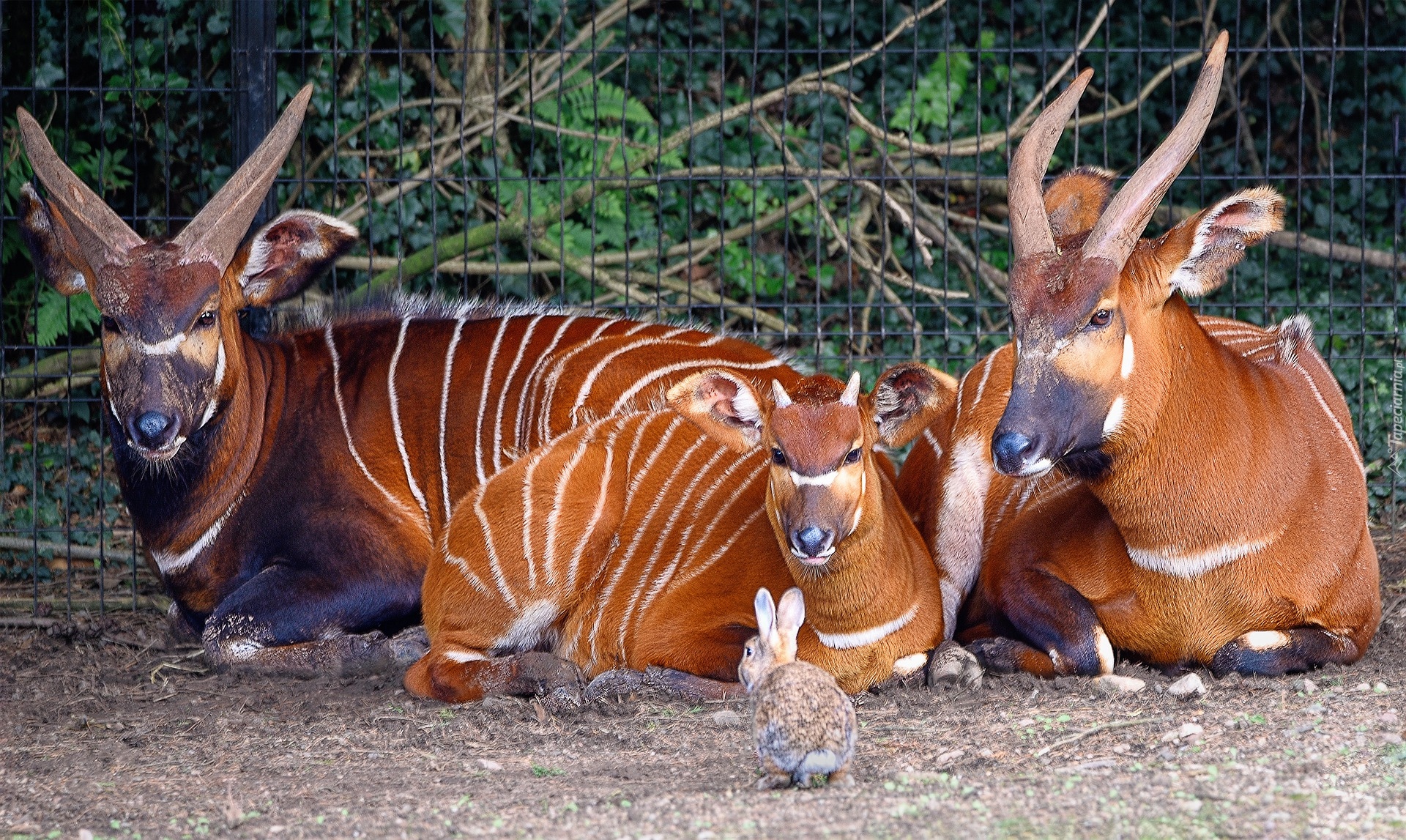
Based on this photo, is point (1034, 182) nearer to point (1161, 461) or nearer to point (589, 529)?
point (1161, 461)

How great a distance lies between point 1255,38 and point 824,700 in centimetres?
607

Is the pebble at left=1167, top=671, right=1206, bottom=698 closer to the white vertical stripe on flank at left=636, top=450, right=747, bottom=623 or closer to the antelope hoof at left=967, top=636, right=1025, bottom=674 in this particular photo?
the antelope hoof at left=967, top=636, right=1025, bottom=674

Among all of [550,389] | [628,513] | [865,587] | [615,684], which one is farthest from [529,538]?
[865,587]

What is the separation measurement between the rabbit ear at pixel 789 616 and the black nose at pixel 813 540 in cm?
24

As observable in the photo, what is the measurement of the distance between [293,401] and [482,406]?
2.16ft

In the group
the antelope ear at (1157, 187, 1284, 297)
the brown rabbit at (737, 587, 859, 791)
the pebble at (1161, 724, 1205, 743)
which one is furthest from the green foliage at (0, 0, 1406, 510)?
the brown rabbit at (737, 587, 859, 791)

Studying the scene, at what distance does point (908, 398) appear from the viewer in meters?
4.23

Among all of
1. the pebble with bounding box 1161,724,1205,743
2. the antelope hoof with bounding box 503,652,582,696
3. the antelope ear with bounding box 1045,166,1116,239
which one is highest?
the antelope ear with bounding box 1045,166,1116,239

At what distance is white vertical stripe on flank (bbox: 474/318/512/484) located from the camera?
18.2ft

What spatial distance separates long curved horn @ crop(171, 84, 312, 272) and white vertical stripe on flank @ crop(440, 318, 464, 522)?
85 centimetres

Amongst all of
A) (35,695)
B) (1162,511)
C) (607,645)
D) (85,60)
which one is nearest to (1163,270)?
(1162,511)

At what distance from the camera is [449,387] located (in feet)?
18.6

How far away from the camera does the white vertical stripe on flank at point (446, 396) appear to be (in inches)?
218

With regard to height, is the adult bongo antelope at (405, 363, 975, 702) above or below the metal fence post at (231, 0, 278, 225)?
below
